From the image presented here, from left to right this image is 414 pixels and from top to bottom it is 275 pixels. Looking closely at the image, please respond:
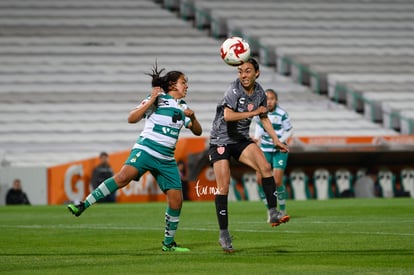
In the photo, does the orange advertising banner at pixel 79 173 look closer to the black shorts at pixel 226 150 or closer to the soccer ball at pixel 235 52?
the soccer ball at pixel 235 52

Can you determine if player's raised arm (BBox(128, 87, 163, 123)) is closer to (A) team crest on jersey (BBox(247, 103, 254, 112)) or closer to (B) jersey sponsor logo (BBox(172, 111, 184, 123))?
(B) jersey sponsor logo (BBox(172, 111, 184, 123))

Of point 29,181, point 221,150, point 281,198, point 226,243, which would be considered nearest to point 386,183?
point 29,181

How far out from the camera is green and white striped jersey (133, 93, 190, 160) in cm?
1127

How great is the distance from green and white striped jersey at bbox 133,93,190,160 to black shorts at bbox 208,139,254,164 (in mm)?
534

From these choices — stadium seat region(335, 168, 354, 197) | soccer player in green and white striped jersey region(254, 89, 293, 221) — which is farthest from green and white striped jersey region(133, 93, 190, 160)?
stadium seat region(335, 168, 354, 197)

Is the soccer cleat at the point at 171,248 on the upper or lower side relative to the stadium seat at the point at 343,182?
upper

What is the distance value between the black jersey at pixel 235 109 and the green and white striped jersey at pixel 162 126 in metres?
0.51

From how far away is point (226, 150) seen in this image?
11516mm

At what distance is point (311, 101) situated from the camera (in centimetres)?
3500

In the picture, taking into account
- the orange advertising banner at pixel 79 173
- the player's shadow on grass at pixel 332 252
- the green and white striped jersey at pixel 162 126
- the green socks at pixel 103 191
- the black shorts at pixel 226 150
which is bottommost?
the orange advertising banner at pixel 79 173

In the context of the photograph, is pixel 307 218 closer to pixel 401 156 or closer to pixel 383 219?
pixel 383 219

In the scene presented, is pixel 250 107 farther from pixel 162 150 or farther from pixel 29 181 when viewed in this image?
pixel 29 181

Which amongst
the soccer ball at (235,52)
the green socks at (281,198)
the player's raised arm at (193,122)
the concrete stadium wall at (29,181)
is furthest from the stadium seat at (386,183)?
the player's raised arm at (193,122)

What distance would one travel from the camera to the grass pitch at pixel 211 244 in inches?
368
